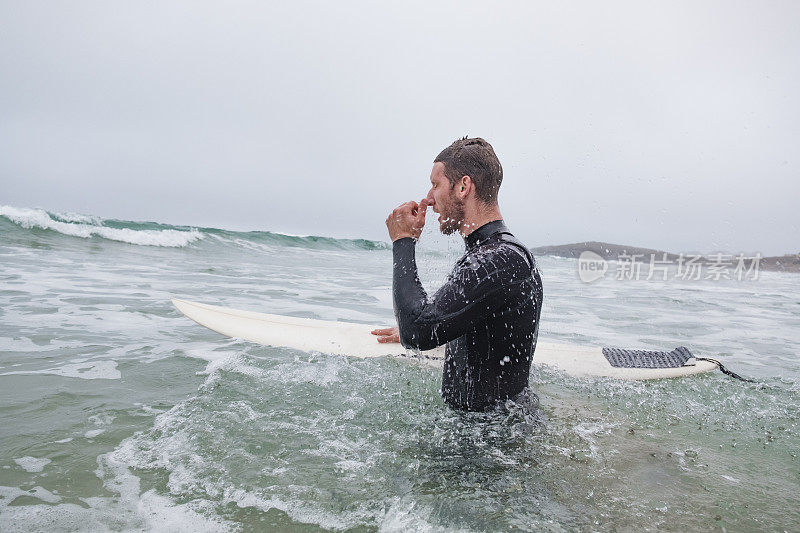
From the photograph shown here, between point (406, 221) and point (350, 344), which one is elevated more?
point (406, 221)

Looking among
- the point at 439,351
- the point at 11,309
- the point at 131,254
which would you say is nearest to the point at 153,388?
the point at 439,351

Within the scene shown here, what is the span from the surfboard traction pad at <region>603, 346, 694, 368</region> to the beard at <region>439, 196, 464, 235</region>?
2724mm

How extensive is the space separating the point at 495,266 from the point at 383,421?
1.27 meters

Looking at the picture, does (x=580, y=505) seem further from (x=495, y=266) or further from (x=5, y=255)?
(x=5, y=255)

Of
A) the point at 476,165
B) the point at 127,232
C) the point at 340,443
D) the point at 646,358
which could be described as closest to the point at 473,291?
the point at 476,165

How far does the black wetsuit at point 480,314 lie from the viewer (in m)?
2.23

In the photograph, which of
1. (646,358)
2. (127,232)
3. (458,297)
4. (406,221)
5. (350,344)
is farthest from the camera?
(127,232)

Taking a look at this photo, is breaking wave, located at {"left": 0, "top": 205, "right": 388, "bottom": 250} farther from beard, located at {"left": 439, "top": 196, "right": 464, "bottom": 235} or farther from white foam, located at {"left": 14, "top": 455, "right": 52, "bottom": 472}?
beard, located at {"left": 439, "top": 196, "right": 464, "bottom": 235}

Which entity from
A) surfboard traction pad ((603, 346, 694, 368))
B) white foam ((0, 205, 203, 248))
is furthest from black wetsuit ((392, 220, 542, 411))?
white foam ((0, 205, 203, 248))

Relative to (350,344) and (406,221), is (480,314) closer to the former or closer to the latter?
(406,221)

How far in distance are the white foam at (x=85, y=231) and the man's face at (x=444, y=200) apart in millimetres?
18862

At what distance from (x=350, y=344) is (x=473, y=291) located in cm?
278

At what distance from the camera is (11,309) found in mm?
5695

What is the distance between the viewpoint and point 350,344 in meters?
4.81
